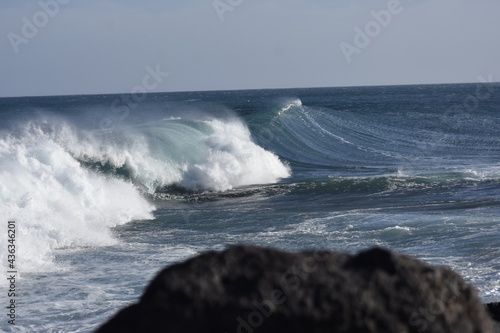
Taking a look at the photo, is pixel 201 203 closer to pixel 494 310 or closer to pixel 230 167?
pixel 230 167

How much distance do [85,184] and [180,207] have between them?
233 cm

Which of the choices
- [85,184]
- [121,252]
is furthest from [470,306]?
[85,184]

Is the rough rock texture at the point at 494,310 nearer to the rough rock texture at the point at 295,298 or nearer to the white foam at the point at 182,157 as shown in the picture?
the rough rock texture at the point at 295,298

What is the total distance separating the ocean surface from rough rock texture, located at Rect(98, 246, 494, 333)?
15.6 feet

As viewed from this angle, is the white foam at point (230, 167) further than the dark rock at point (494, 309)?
Yes

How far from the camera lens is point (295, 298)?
2877 millimetres

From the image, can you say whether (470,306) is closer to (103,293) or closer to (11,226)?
(103,293)

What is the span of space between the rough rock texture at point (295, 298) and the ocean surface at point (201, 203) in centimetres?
476

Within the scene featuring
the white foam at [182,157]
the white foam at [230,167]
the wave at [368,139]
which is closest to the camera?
the white foam at [182,157]

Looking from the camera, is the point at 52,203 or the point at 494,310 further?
the point at 52,203

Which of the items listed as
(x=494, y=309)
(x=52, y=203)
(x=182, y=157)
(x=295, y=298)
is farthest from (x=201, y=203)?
(x=295, y=298)

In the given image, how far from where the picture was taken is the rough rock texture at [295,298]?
2.85 meters

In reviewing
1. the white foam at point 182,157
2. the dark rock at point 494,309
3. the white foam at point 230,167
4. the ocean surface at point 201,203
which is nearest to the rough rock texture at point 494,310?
the dark rock at point 494,309

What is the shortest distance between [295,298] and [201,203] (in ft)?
50.7
